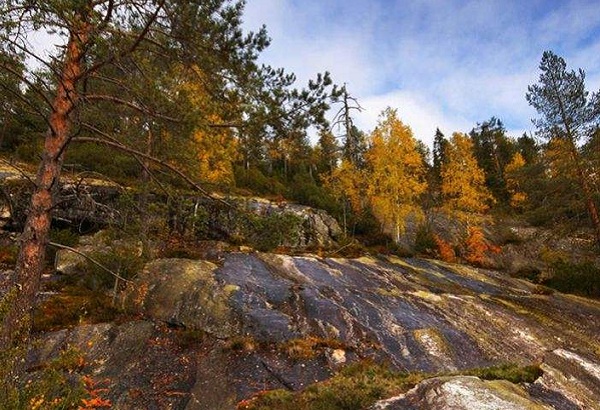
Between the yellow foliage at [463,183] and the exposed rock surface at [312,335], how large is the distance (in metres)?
15.0

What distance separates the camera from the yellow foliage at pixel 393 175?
27.3 m

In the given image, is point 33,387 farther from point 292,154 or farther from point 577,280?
point 577,280

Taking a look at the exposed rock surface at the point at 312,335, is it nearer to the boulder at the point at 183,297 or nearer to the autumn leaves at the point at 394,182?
the boulder at the point at 183,297

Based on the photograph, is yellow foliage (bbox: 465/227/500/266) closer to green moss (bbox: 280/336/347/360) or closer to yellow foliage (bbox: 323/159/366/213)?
yellow foliage (bbox: 323/159/366/213)

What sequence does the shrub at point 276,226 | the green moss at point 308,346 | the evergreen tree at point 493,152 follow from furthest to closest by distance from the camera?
the evergreen tree at point 493,152 < the green moss at point 308,346 < the shrub at point 276,226

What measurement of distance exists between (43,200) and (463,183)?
2935cm

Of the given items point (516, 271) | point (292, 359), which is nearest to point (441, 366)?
point (292, 359)

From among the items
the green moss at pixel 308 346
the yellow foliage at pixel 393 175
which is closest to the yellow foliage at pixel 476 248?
the yellow foliage at pixel 393 175

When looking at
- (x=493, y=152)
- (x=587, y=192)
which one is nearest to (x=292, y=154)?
(x=587, y=192)

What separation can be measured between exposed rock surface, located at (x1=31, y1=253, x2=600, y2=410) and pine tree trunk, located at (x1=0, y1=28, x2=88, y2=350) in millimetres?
2961

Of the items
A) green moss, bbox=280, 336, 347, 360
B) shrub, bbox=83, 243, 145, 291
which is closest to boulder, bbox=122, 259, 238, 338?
shrub, bbox=83, 243, 145, 291

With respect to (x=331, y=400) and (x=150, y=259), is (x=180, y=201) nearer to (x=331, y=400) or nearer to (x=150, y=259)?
(x=331, y=400)

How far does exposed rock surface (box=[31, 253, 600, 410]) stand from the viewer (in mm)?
8039

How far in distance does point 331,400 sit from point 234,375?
3205 millimetres
